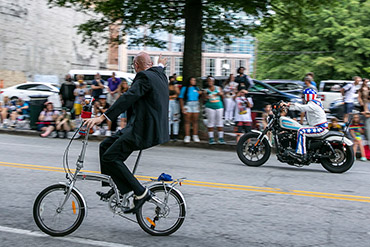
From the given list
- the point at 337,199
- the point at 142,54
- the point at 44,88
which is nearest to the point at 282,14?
the point at 337,199

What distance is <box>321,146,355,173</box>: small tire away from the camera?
10.0m

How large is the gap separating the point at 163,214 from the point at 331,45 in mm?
31485

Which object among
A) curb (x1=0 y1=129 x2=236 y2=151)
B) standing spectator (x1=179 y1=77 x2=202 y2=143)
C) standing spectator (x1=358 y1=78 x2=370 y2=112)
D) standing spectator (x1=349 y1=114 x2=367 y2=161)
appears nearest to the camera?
standing spectator (x1=349 y1=114 x2=367 y2=161)

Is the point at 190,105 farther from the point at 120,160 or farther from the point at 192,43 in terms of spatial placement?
the point at 120,160

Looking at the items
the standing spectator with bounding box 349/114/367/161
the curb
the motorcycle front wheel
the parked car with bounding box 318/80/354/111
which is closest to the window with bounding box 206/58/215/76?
→ the parked car with bounding box 318/80/354/111

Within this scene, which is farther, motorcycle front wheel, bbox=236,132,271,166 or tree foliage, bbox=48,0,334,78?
tree foliage, bbox=48,0,334,78

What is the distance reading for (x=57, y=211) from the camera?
4.92m

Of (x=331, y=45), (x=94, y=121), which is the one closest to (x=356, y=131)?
(x=94, y=121)

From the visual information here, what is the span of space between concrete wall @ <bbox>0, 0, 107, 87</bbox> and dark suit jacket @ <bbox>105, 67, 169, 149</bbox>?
1156 inches

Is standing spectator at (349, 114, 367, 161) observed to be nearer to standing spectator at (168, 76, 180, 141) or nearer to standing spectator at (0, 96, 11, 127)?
standing spectator at (168, 76, 180, 141)

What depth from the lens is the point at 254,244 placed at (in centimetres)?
489

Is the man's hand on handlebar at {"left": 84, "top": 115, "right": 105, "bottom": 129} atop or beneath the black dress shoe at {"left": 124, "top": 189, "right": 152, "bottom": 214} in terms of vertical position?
atop

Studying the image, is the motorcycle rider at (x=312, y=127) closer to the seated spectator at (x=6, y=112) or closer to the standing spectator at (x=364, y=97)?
the standing spectator at (x=364, y=97)

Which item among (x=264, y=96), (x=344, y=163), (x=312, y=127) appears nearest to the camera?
(x=344, y=163)
